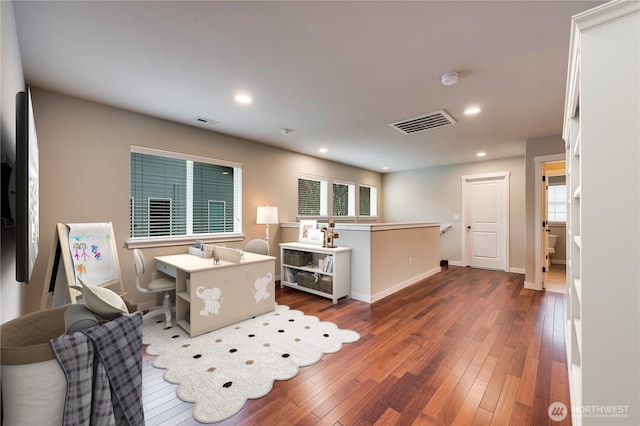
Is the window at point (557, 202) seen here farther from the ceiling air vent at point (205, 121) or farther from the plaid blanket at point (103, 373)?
the plaid blanket at point (103, 373)

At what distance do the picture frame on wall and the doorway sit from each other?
10.3ft

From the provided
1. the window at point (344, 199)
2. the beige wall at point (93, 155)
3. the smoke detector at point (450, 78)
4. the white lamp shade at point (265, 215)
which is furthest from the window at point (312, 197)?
the smoke detector at point (450, 78)

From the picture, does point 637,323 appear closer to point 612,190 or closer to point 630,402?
point 630,402

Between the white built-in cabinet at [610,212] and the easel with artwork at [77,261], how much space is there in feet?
10.6

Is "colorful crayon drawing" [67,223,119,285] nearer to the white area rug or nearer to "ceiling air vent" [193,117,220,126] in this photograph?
the white area rug

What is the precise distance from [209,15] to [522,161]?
245 inches

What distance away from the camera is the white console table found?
266 centimetres

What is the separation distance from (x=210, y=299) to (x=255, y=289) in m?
0.54

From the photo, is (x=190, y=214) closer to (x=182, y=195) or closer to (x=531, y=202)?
(x=182, y=195)

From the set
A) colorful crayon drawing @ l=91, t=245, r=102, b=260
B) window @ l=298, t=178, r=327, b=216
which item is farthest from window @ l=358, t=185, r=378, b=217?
colorful crayon drawing @ l=91, t=245, r=102, b=260

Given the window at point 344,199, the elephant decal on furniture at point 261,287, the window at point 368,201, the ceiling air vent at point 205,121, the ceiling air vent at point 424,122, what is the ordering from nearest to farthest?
the elephant decal on furniture at point 261,287 < the ceiling air vent at point 424,122 < the ceiling air vent at point 205,121 < the window at point 344,199 < the window at point 368,201

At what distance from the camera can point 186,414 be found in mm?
1630

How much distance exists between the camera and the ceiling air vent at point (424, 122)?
3322 mm

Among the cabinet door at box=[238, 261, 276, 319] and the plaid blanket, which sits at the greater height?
the plaid blanket
